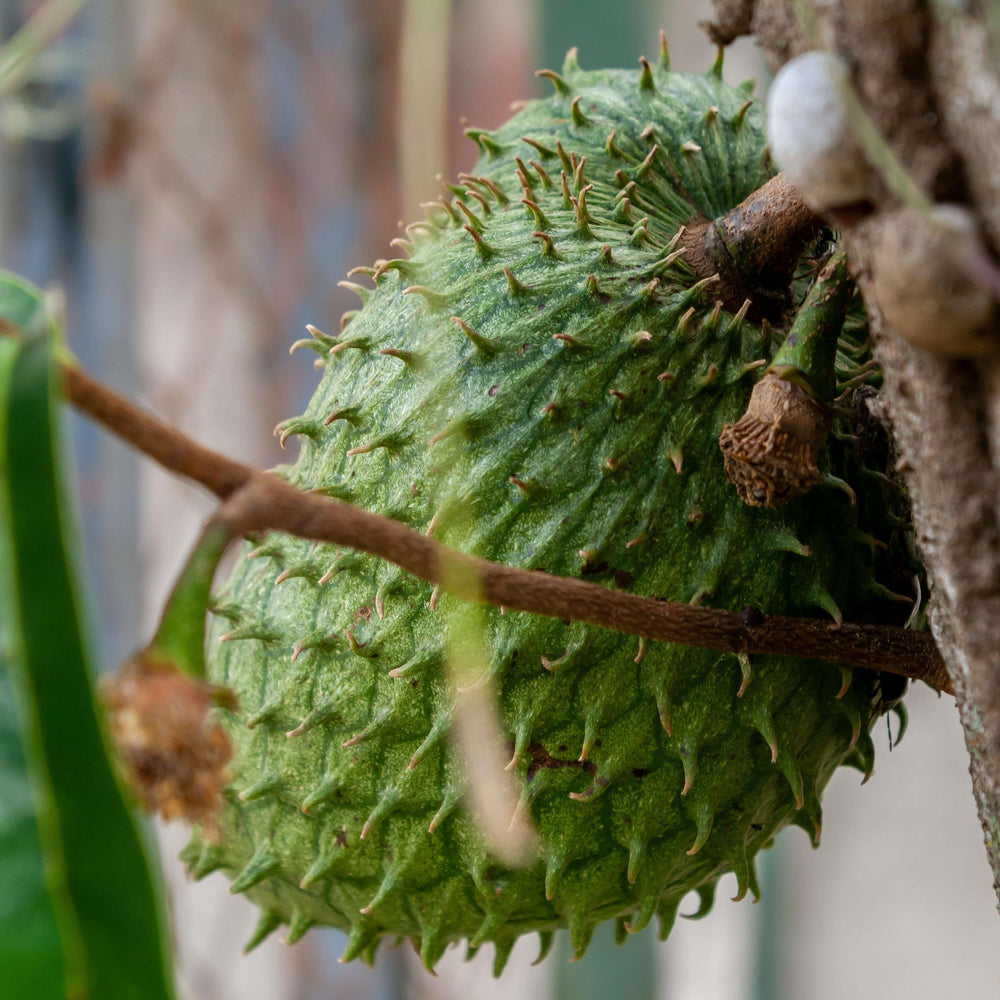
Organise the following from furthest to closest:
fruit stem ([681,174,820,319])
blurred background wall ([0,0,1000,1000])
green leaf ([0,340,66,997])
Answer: blurred background wall ([0,0,1000,1000]) < fruit stem ([681,174,820,319]) < green leaf ([0,340,66,997])

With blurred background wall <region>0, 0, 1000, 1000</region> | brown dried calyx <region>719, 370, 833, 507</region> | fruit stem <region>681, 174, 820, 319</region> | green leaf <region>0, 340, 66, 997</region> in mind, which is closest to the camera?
green leaf <region>0, 340, 66, 997</region>

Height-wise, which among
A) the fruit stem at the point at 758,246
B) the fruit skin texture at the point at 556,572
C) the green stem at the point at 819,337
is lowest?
the fruit skin texture at the point at 556,572

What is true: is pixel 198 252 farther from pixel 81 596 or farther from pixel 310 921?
pixel 81 596

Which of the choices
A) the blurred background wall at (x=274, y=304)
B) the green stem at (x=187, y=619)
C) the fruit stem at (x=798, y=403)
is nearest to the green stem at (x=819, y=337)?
the fruit stem at (x=798, y=403)

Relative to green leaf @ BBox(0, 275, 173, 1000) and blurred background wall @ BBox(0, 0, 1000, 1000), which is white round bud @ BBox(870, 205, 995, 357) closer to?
green leaf @ BBox(0, 275, 173, 1000)

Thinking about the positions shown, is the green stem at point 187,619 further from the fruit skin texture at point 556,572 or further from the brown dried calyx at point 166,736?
the fruit skin texture at point 556,572

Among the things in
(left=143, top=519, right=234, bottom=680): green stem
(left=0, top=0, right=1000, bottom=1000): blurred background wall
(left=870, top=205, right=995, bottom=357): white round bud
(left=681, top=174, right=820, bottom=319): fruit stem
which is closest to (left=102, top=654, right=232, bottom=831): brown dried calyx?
(left=143, top=519, right=234, bottom=680): green stem
